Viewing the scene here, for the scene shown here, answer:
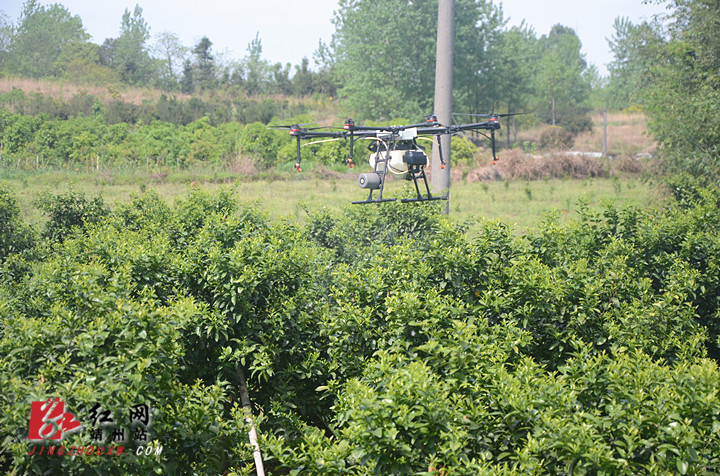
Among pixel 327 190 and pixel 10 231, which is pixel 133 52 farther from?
pixel 10 231

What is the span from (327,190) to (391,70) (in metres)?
14.5

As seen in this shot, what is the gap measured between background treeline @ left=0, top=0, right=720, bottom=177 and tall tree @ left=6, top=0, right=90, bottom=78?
0.22 ft

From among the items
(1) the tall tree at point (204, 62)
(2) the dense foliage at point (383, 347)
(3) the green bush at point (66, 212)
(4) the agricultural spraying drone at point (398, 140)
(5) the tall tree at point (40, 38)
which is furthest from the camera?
(1) the tall tree at point (204, 62)

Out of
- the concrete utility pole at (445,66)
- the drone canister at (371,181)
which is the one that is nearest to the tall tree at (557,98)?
the concrete utility pole at (445,66)

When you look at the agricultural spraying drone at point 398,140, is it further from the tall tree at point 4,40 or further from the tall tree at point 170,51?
the tall tree at point 170,51

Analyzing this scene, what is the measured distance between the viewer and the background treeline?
14.9m

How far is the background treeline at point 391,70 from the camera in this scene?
1490 centimetres

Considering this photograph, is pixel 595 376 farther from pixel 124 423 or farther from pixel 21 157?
pixel 21 157

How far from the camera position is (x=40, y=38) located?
30969 mm

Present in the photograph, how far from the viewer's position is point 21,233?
822 centimetres

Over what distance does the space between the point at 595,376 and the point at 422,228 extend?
4782mm

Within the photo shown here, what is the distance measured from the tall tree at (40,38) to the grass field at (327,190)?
12.1 meters

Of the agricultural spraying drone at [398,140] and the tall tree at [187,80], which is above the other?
the tall tree at [187,80]

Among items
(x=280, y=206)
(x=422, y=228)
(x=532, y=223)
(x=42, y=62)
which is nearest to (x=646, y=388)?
(x=422, y=228)
